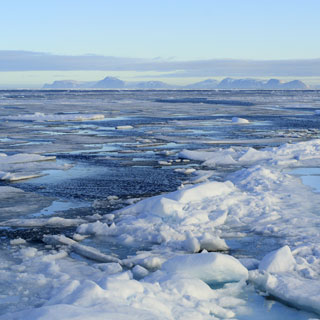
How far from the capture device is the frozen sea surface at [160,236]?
15.0ft

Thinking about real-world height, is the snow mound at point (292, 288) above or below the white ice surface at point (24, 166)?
above

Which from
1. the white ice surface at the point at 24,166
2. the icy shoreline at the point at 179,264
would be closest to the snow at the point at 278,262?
the icy shoreline at the point at 179,264

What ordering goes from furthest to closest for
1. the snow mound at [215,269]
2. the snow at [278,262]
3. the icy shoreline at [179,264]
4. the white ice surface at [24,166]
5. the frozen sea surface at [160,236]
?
the white ice surface at [24,166] < the snow at [278,262] < the snow mound at [215,269] < the frozen sea surface at [160,236] < the icy shoreline at [179,264]

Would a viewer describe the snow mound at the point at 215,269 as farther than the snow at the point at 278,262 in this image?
No

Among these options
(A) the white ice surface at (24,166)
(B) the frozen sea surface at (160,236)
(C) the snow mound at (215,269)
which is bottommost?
(A) the white ice surface at (24,166)

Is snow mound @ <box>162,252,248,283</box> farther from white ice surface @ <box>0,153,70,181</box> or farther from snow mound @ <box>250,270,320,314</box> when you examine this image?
white ice surface @ <box>0,153,70,181</box>

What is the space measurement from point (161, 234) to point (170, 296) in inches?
83.0

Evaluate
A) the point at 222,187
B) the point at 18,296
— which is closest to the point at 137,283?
the point at 18,296

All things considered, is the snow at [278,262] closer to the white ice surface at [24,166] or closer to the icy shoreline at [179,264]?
the icy shoreline at [179,264]

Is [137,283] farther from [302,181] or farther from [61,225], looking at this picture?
[302,181]

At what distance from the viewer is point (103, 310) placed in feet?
13.7

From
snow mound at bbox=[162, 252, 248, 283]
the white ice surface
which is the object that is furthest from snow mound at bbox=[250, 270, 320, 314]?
the white ice surface

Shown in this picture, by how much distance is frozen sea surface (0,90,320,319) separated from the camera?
459cm

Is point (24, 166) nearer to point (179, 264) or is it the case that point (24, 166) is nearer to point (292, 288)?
point (179, 264)
